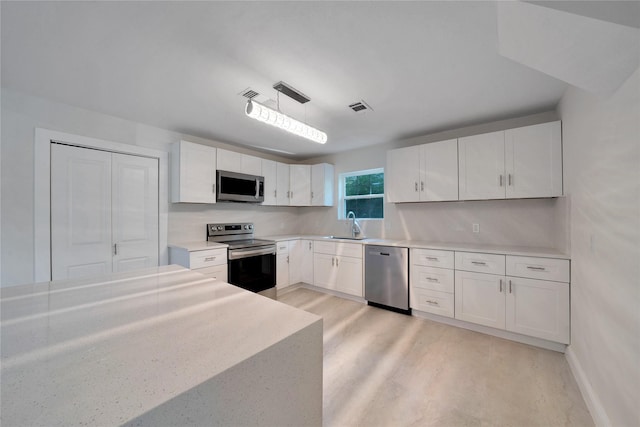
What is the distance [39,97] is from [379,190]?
13.1 ft

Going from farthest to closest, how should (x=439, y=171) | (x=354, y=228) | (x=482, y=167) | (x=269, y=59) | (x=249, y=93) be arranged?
(x=354, y=228)
(x=439, y=171)
(x=482, y=167)
(x=249, y=93)
(x=269, y=59)

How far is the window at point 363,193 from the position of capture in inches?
154

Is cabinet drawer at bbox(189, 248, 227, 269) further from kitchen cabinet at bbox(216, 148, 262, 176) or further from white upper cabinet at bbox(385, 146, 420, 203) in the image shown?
white upper cabinet at bbox(385, 146, 420, 203)

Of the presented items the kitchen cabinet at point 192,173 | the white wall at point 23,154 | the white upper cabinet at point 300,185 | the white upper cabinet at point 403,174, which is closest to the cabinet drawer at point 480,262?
the white upper cabinet at point 403,174

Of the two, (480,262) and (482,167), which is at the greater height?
(482,167)

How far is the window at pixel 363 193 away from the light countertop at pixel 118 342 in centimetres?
313

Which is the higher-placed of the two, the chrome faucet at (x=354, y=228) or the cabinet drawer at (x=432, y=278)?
the chrome faucet at (x=354, y=228)

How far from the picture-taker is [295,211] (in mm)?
4891

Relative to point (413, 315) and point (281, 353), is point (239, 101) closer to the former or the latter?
point (281, 353)

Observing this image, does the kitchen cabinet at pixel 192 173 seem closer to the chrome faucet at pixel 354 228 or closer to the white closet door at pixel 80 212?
the white closet door at pixel 80 212

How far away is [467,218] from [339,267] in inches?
71.0

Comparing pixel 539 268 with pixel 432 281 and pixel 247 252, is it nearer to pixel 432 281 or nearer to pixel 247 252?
pixel 432 281

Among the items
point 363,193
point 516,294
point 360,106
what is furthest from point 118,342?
point 363,193

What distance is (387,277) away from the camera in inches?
122
